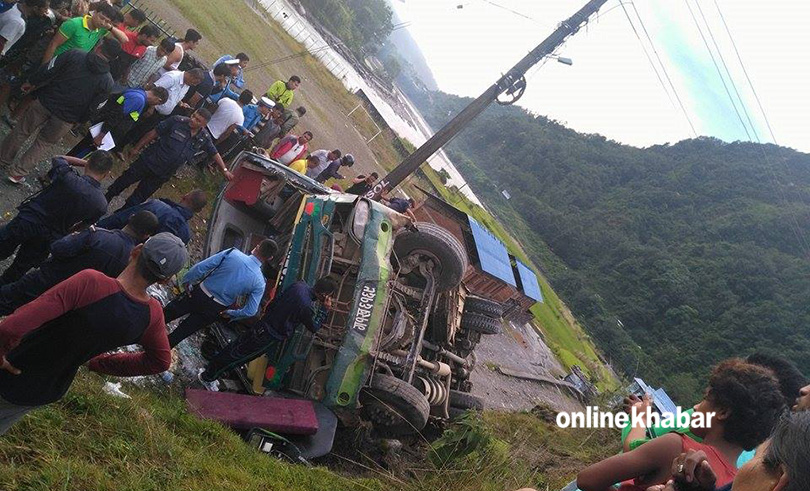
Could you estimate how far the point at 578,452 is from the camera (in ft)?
26.6

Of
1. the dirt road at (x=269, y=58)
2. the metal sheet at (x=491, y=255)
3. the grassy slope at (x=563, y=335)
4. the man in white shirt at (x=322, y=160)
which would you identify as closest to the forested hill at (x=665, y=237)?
the grassy slope at (x=563, y=335)

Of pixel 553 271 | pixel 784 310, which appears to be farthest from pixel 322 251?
pixel 553 271

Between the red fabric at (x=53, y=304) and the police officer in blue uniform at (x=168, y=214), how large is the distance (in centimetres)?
235

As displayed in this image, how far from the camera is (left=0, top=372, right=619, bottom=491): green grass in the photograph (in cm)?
309

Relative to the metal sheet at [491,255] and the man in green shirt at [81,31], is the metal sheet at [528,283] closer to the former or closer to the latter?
the metal sheet at [491,255]

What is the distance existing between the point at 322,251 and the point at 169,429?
2.28m

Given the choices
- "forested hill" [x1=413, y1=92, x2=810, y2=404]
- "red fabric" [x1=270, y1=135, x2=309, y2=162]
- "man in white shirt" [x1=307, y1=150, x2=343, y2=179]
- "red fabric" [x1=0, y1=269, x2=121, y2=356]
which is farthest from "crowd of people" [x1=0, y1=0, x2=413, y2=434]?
"forested hill" [x1=413, y1=92, x2=810, y2=404]

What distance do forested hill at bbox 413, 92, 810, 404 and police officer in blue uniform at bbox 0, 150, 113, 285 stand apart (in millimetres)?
28171

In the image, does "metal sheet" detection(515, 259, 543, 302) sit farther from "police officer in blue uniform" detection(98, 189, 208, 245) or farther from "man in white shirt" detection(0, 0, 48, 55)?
"man in white shirt" detection(0, 0, 48, 55)

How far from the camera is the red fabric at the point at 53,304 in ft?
7.94

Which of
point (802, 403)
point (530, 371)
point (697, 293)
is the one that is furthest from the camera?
point (697, 293)

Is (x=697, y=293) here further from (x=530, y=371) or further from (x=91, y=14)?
(x=91, y=14)

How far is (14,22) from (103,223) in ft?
7.00

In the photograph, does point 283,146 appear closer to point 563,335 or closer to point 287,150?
point 287,150
